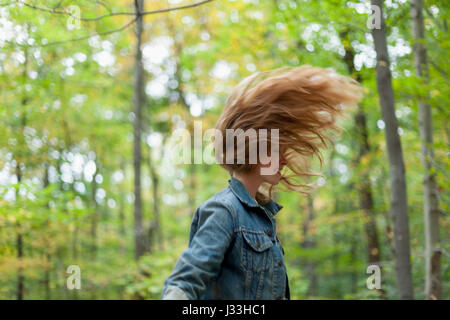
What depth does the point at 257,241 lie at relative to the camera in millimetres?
1488

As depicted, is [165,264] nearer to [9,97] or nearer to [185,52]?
[9,97]

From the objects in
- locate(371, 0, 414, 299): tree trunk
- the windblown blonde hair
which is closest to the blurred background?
locate(371, 0, 414, 299): tree trunk

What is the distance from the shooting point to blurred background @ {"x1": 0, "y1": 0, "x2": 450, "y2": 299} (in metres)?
4.27

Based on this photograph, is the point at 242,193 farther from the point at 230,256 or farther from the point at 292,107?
the point at 292,107

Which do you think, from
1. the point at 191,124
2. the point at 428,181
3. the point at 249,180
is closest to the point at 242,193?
the point at 249,180

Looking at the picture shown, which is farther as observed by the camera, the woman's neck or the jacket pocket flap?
the woman's neck

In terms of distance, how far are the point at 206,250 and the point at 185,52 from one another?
13.2m

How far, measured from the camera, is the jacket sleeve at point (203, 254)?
4.09 feet

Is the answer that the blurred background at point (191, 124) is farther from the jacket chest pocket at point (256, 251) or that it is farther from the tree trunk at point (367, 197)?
the jacket chest pocket at point (256, 251)

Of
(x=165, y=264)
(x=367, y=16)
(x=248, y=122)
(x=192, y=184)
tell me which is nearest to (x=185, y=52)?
(x=192, y=184)

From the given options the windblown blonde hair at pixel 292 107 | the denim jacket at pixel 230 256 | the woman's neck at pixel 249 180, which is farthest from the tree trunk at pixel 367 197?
the denim jacket at pixel 230 256

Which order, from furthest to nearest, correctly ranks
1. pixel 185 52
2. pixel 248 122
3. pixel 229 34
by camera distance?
pixel 185 52 < pixel 229 34 < pixel 248 122

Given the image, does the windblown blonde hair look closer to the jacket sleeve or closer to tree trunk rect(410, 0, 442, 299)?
the jacket sleeve

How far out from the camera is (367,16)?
4148mm
